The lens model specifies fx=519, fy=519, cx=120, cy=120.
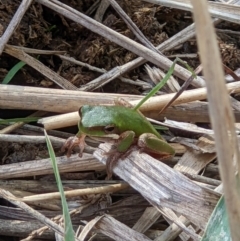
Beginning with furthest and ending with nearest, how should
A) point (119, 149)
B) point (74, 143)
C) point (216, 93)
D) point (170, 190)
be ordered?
1. point (74, 143)
2. point (119, 149)
3. point (170, 190)
4. point (216, 93)

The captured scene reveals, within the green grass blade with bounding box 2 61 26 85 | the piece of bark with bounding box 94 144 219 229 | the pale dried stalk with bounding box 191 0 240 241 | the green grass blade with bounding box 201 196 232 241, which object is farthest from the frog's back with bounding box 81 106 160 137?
the pale dried stalk with bounding box 191 0 240 241

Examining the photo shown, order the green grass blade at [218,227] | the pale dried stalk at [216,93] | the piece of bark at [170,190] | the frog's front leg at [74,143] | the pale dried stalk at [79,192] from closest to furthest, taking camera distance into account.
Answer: the pale dried stalk at [216,93], the green grass blade at [218,227], the piece of bark at [170,190], the pale dried stalk at [79,192], the frog's front leg at [74,143]

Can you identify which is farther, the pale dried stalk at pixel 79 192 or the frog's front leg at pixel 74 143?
the frog's front leg at pixel 74 143

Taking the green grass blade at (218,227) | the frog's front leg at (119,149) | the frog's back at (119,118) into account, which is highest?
the frog's back at (119,118)

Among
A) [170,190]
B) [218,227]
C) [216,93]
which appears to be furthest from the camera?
[170,190]

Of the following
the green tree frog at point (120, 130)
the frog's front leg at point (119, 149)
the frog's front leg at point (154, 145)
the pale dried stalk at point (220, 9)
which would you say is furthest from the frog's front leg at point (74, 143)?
the pale dried stalk at point (220, 9)

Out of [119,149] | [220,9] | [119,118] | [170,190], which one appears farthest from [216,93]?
[220,9]

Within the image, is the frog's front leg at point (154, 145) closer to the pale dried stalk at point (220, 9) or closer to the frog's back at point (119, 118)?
the frog's back at point (119, 118)

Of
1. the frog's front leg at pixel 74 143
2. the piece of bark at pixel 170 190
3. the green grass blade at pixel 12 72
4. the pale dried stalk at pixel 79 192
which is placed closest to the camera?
the piece of bark at pixel 170 190

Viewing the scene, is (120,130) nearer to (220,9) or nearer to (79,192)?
(79,192)
